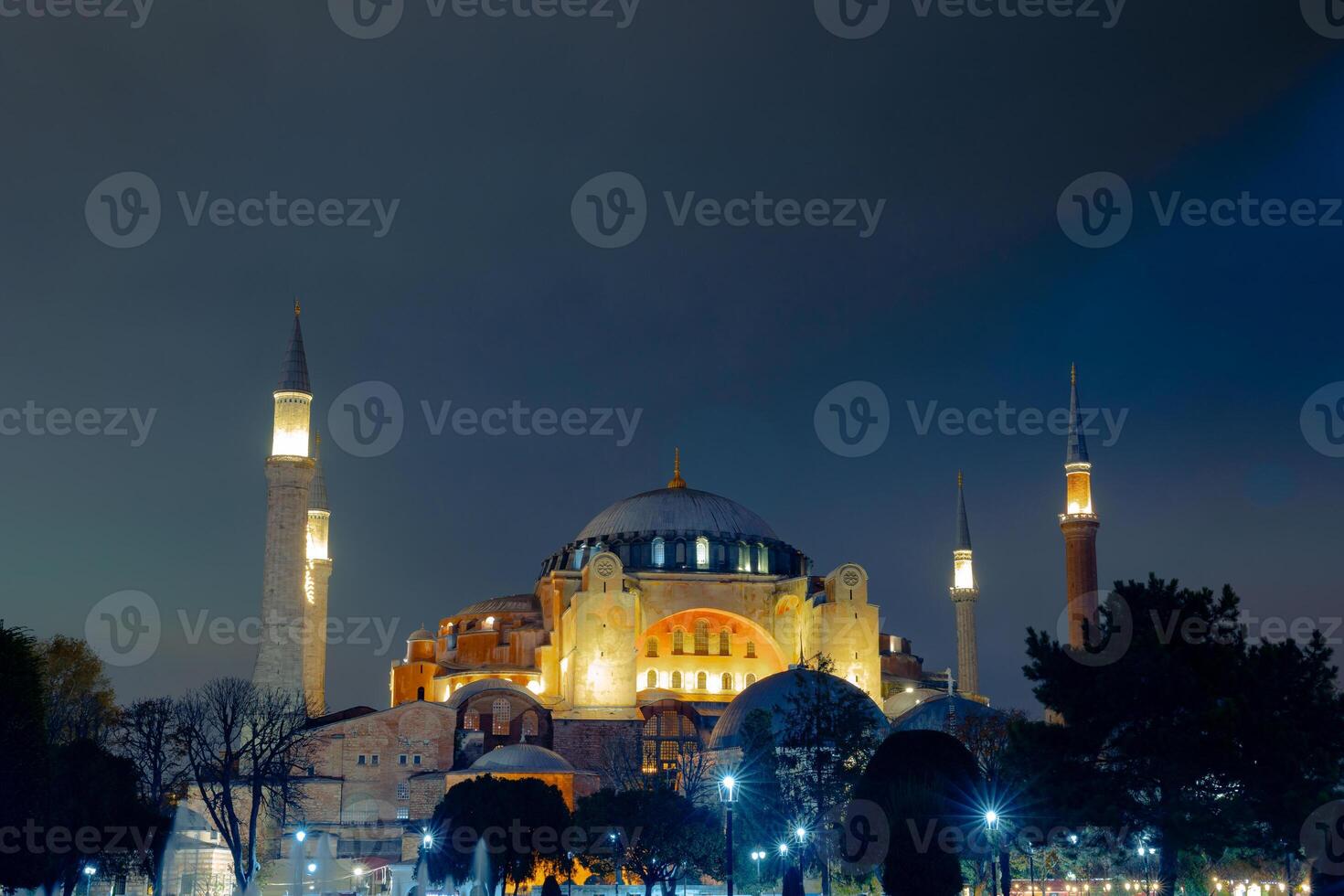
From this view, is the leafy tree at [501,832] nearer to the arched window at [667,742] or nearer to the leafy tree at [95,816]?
the leafy tree at [95,816]

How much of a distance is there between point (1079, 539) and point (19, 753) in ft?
139

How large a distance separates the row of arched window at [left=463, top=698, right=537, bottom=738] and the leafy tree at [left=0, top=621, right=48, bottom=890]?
29.3 m

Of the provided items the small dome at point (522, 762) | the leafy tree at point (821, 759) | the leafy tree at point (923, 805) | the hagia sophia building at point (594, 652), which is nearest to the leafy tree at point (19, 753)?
the leafy tree at point (923, 805)

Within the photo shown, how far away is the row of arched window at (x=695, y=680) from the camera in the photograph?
61.1m

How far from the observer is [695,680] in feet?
202

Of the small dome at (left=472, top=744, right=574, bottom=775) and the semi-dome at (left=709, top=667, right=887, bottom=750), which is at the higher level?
the semi-dome at (left=709, top=667, right=887, bottom=750)

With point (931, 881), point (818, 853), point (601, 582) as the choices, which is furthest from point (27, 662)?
point (601, 582)

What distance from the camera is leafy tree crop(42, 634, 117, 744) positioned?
168 feet

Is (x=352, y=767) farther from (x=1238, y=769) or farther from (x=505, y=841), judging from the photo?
(x=1238, y=769)

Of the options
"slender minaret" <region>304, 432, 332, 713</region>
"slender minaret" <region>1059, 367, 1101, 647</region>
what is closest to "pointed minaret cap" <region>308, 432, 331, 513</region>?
"slender minaret" <region>304, 432, 332, 713</region>

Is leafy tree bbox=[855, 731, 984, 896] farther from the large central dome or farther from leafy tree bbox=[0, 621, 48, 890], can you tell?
the large central dome

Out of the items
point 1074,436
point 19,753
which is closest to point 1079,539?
point 1074,436

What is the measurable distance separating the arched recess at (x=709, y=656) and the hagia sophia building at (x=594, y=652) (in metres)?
0.08

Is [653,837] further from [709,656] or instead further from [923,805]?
[709,656]
